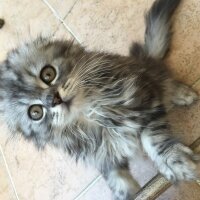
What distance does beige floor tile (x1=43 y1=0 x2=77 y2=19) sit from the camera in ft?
6.40

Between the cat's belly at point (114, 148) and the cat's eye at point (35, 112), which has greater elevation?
the cat's eye at point (35, 112)

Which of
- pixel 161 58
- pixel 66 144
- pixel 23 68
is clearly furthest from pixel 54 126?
pixel 161 58

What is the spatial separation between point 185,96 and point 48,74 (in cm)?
54

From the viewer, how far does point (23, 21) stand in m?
2.11

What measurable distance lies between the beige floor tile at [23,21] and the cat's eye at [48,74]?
27.5 inches

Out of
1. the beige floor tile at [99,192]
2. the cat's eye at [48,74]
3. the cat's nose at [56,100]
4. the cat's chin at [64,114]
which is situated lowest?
the beige floor tile at [99,192]

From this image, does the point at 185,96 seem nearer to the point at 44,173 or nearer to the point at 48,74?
the point at 48,74

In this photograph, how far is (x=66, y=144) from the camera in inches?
54.4

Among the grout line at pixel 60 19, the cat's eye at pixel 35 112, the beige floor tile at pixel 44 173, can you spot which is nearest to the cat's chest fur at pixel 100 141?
the cat's eye at pixel 35 112

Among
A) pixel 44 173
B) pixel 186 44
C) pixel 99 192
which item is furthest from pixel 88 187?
pixel 186 44

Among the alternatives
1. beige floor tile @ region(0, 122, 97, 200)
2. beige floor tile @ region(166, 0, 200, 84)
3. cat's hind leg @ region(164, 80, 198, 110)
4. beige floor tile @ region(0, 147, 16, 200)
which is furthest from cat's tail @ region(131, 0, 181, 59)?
beige floor tile @ region(0, 147, 16, 200)

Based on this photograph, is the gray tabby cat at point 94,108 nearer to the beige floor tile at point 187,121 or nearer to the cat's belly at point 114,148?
the cat's belly at point 114,148

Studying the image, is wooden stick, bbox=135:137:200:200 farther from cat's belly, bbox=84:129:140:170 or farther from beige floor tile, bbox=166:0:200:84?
beige floor tile, bbox=166:0:200:84

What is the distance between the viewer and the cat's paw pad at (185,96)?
151 cm
